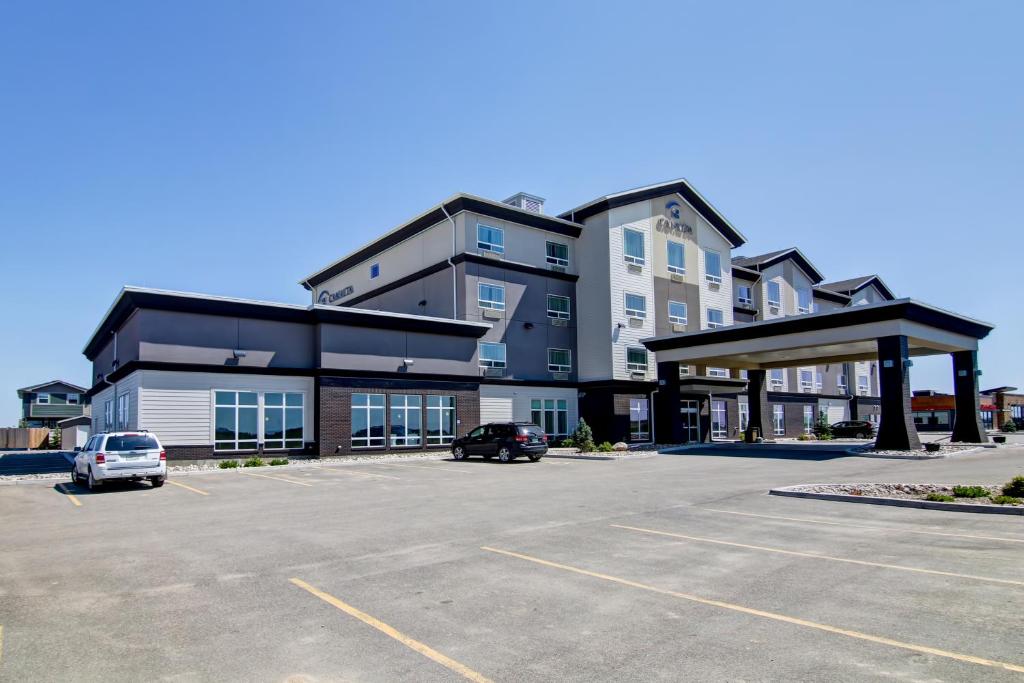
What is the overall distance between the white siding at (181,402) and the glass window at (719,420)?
3333 centimetres

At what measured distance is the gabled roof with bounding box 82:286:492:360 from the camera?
2802cm

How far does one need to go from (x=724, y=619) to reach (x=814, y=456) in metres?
25.5

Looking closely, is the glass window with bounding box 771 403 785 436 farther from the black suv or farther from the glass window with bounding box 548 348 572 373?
the black suv

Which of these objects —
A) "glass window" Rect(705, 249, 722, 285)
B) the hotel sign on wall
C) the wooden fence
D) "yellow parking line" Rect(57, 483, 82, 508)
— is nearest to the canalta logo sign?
the hotel sign on wall

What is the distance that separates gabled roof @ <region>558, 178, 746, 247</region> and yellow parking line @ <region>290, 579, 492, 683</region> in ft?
123

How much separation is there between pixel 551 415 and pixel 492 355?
233 inches

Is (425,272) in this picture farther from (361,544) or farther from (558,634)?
(558,634)

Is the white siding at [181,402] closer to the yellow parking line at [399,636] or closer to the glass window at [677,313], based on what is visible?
the yellow parking line at [399,636]

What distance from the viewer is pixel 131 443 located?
757 inches

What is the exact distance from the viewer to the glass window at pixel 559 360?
4244cm

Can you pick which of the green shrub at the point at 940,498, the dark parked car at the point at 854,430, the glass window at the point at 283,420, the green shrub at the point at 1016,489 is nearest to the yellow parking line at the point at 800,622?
Answer: the green shrub at the point at 940,498

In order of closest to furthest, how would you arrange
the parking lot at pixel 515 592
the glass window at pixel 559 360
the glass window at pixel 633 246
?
the parking lot at pixel 515 592 < the glass window at pixel 559 360 < the glass window at pixel 633 246

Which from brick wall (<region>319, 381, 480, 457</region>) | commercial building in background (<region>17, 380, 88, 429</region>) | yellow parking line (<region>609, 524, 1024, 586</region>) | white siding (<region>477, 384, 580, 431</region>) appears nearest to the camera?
yellow parking line (<region>609, 524, 1024, 586</region>)

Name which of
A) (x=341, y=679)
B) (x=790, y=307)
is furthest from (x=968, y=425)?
(x=341, y=679)
